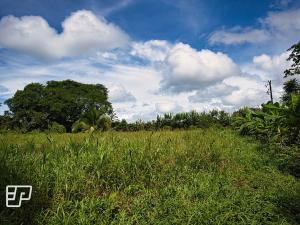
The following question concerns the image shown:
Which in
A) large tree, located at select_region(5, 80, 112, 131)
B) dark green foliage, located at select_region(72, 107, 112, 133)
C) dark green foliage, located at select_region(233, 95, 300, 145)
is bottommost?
dark green foliage, located at select_region(233, 95, 300, 145)

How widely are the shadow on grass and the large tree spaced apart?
118 feet

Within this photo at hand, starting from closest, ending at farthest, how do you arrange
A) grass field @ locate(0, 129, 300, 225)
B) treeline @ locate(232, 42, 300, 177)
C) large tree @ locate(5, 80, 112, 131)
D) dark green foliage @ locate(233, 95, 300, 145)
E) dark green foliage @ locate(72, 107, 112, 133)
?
grass field @ locate(0, 129, 300, 225)
treeline @ locate(232, 42, 300, 177)
dark green foliage @ locate(233, 95, 300, 145)
dark green foliage @ locate(72, 107, 112, 133)
large tree @ locate(5, 80, 112, 131)

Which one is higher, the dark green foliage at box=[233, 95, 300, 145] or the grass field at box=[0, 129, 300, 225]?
the dark green foliage at box=[233, 95, 300, 145]

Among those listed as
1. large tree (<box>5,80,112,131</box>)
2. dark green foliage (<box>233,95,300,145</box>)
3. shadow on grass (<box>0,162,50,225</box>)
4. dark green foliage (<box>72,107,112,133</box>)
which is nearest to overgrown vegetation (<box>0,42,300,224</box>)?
shadow on grass (<box>0,162,50,225</box>)

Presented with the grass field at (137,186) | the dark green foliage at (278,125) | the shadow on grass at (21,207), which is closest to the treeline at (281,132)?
the dark green foliage at (278,125)

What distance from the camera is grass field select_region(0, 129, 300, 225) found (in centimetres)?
442

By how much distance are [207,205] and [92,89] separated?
43.8 meters

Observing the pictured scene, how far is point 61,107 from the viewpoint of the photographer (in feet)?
139

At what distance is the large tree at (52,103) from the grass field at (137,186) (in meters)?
34.4

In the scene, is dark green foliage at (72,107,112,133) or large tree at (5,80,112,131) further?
large tree at (5,80,112,131)

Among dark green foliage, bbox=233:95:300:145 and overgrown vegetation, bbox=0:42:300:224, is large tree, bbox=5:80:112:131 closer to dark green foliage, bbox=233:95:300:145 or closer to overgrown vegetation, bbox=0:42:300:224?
dark green foliage, bbox=233:95:300:145

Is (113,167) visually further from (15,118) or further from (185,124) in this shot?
(15,118)

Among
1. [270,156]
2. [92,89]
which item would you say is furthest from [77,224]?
[92,89]

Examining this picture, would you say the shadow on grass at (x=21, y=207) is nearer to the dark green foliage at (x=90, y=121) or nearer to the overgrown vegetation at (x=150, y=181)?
the overgrown vegetation at (x=150, y=181)
